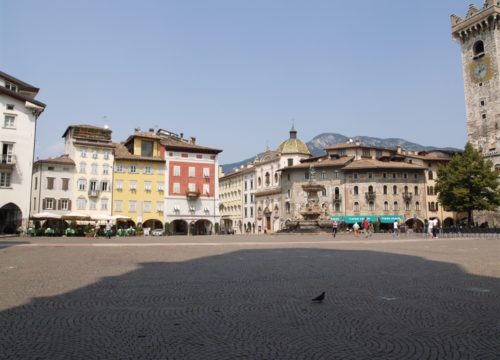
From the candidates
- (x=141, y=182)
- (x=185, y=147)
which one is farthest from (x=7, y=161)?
(x=185, y=147)

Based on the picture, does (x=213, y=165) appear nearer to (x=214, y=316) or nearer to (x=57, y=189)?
(x=57, y=189)

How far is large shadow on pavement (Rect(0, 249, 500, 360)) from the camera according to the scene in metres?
4.92

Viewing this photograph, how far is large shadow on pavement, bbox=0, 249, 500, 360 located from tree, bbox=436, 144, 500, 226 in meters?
51.0

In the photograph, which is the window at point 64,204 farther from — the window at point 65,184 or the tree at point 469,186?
the tree at point 469,186

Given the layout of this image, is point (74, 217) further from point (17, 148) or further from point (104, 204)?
point (104, 204)

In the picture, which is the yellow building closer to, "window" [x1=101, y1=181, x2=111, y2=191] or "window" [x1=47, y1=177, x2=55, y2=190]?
"window" [x1=101, y1=181, x2=111, y2=191]

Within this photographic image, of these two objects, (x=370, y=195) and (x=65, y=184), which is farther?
(x=370, y=195)

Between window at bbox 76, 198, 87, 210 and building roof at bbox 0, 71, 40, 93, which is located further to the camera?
window at bbox 76, 198, 87, 210

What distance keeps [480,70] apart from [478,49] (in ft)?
11.9

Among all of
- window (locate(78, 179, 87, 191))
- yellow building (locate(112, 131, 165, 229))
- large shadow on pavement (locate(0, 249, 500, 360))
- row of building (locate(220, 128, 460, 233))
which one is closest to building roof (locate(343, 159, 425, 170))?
row of building (locate(220, 128, 460, 233))

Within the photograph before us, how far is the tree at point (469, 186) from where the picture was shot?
186ft

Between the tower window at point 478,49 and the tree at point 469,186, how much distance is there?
63.8 ft

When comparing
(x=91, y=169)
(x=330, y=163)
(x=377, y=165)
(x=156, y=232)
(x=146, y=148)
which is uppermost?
(x=146, y=148)

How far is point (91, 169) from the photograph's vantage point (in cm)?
5709
